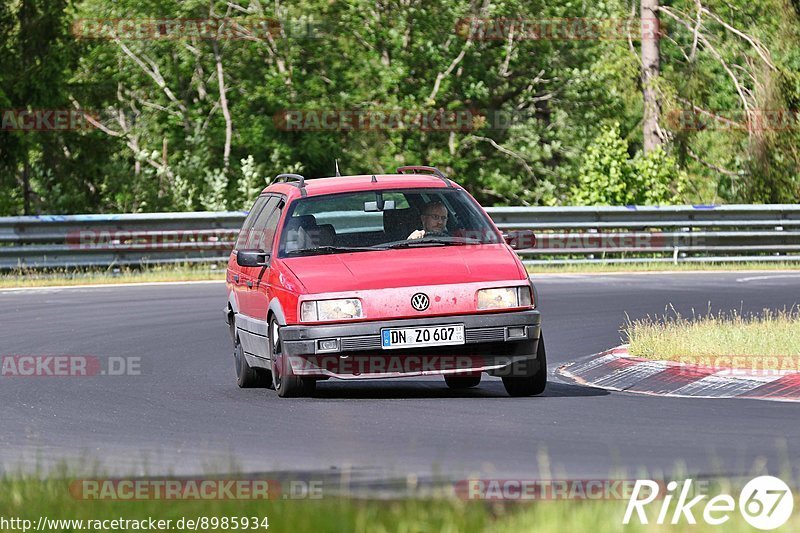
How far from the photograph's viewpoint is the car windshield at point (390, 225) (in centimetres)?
1246

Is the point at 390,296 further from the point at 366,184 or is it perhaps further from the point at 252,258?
the point at 366,184

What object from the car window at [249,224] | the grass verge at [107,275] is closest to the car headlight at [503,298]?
the car window at [249,224]

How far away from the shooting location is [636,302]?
2119 cm

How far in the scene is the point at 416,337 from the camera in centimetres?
1135

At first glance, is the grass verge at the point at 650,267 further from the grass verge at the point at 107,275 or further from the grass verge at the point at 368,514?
the grass verge at the point at 368,514

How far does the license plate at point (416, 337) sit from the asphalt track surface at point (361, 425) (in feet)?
1.50

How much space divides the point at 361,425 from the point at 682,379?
328 centimetres

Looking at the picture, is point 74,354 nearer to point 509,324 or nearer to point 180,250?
point 509,324

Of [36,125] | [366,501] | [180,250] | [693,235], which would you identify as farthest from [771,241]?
[366,501]

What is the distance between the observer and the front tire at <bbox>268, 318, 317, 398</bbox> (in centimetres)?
1189

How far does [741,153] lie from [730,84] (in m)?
12.1

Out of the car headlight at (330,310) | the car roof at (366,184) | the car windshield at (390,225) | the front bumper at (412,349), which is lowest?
the front bumper at (412,349)
